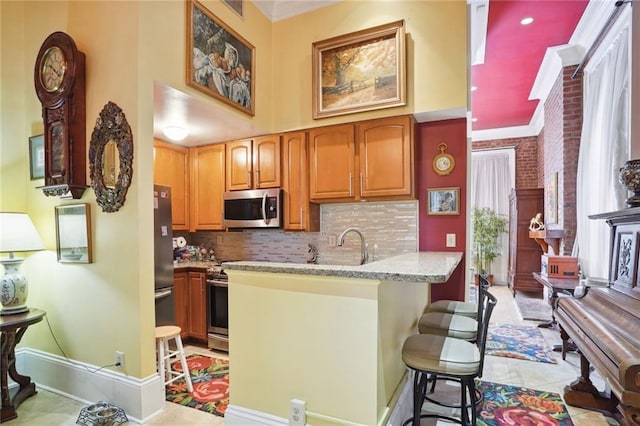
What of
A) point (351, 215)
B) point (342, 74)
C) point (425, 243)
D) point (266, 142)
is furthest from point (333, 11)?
point (425, 243)

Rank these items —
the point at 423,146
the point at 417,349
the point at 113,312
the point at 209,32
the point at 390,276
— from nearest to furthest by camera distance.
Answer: the point at 390,276
the point at 417,349
the point at 113,312
the point at 209,32
the point at 423,146

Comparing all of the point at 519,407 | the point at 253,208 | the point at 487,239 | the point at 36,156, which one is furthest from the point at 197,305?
the point at 487,239

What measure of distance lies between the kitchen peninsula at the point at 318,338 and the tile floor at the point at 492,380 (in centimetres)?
53

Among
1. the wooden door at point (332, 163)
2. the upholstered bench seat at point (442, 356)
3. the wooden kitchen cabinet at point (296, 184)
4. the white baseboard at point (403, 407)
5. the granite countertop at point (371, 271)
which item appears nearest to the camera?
the granite countertop at point (371, 271)

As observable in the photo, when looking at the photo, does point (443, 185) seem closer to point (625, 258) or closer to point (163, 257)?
point (625, 258)

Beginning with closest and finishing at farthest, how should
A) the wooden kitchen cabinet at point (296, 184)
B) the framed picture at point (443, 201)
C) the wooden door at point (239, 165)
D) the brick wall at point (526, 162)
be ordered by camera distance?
the framed picture at point (443, 201) → the wooden kitchen cabinet at point (296, 184) → the wooden door at point (239, 165) → the brick wall at point (526, 162)

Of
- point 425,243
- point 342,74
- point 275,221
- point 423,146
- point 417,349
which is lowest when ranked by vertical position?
point 417,349

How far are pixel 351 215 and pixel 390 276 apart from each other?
2.06 meters

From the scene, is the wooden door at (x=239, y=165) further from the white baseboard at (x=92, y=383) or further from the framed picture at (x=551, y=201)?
the framed picture at (x=551, y=201)

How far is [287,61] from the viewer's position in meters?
3.53

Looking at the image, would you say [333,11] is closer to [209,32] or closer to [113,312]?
[209,32]

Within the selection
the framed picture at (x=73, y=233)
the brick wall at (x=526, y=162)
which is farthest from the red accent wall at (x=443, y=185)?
the brick wall at (x=526, y=162)

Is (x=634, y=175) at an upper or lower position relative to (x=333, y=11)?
lower

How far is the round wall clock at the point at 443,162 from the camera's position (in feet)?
10.2
